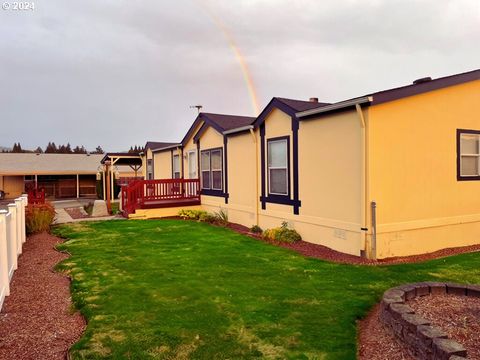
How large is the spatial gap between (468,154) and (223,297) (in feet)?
23.9

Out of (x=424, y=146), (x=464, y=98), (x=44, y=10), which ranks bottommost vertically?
(x=424, y=146)

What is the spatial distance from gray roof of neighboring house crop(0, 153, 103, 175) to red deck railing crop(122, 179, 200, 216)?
17.2m

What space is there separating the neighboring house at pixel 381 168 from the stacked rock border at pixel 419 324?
267cm

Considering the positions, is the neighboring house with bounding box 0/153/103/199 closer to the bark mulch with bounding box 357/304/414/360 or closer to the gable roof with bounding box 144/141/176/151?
the gable roof with bounding box 144/141/176/151

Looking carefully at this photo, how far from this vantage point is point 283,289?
5484 millimetres

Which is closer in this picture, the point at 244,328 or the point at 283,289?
the point at 244,328

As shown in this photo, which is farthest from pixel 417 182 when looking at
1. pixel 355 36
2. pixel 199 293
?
pixel 355 36

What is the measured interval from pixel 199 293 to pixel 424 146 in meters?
5.98

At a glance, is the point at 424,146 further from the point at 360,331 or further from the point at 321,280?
the point at 360,331

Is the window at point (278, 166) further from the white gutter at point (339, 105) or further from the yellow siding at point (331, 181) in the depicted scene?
the white gutter at point (339, 105)

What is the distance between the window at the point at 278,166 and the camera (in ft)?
32.6

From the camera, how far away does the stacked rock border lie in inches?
116

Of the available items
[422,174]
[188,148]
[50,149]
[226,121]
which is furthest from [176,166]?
[50,149]

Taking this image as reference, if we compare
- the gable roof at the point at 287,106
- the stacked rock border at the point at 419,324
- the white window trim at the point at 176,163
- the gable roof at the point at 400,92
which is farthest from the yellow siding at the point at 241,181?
the stacked rock border at the point at 419,324
